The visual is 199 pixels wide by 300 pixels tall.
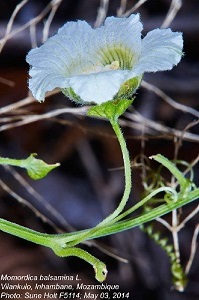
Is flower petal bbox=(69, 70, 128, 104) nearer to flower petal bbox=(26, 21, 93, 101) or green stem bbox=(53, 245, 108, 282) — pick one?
flower petal bbox=(26, 21, 93, 101)

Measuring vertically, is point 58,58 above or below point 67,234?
above

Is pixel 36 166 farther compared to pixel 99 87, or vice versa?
pixel 36 166

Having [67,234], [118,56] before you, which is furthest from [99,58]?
Result: [67,234]

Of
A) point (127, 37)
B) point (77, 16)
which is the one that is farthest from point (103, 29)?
point (77, 16)

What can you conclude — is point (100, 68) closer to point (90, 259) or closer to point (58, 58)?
point (58, 58)

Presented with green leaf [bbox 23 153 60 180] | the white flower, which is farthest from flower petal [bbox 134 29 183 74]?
green leaf [bbox 23 153 60 180]

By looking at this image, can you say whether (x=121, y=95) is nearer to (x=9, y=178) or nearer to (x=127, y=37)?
(x=127, y=37)

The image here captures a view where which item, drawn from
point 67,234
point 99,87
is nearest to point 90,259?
point 67,234
